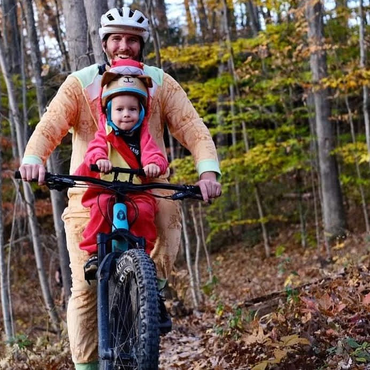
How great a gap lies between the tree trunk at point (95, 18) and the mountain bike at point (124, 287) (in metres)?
3.55

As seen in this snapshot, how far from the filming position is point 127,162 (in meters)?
3.73

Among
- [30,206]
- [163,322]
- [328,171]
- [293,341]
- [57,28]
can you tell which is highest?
[57,28]

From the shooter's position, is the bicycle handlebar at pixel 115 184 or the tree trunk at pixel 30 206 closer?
the bicycle handlebar at pixel 115 184

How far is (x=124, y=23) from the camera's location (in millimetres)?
4000

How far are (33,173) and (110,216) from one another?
480 millimetres

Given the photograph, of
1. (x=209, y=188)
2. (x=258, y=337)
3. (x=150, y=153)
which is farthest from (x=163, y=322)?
(x=258, y=337)

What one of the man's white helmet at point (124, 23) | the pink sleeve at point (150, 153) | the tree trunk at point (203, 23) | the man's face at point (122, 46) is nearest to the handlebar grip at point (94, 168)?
the pink sleeve at point (150, 153)

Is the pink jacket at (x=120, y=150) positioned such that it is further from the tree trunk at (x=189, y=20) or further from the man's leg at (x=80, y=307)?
the tree trunk at (x=189, y=20)

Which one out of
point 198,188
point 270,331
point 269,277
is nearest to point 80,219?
point 198,188

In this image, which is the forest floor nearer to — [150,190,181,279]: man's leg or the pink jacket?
[150,190,181,279]: man's leg

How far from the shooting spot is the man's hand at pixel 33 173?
11.5 ft

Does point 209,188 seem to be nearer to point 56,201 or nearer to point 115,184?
point 115,184

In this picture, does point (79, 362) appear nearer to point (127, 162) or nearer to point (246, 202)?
point (127, 162)

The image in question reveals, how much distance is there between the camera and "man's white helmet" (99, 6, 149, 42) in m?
4.01
